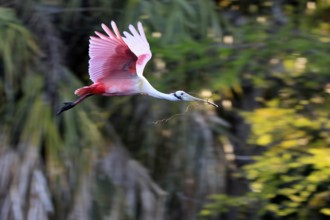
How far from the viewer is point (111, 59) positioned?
3123mm

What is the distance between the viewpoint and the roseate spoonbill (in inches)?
119

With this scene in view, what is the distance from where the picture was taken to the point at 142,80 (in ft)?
9.82

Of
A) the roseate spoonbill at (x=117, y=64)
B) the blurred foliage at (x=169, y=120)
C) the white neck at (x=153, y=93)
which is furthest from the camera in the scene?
the blurred foliage at (x=169, y=120)

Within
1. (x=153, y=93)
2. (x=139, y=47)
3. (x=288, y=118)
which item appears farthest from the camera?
(x=288, y=118)

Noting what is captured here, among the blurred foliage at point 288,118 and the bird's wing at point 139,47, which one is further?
the blurred foliage at point 288,118

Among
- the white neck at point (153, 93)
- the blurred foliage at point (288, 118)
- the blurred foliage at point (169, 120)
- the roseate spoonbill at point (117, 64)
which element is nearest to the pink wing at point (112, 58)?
the roseate spoonbill at point (117, 64)

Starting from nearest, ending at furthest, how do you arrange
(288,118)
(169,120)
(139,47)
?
(139,47) → (169,120) → (288,118)

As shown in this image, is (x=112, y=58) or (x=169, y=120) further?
→ (x=169, y=120)

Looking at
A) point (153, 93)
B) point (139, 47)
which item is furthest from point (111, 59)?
point (153, 93)

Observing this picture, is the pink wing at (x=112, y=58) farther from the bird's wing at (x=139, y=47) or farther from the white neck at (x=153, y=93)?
the white neck at (x=153, y=93)

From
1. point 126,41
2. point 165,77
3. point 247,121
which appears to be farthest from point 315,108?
point 126,41

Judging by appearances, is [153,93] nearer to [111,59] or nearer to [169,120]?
[111,59]

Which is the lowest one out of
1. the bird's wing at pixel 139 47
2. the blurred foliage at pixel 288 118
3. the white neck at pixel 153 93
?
the blurred foliage at pixel 288 118

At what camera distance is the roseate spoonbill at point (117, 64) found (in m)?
3.02
